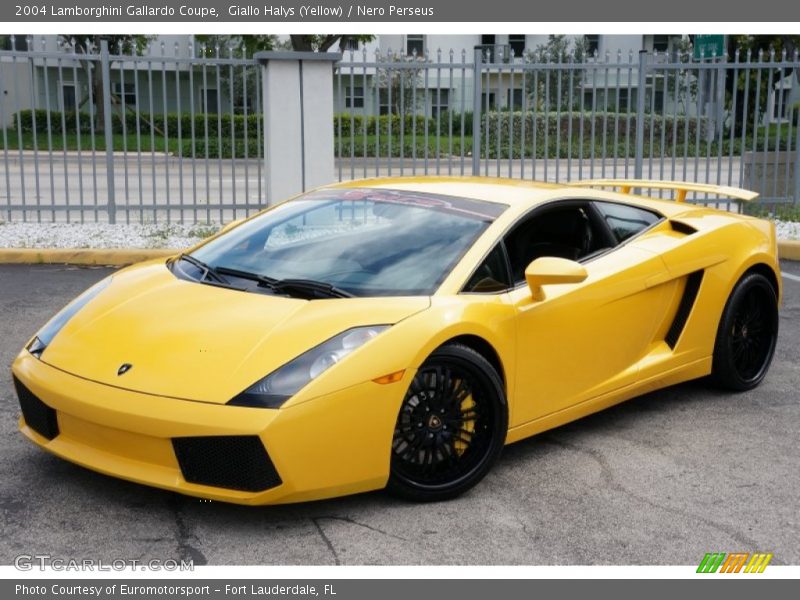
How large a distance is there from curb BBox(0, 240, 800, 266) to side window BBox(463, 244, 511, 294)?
20.5ft

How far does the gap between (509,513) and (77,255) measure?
23.5 feet

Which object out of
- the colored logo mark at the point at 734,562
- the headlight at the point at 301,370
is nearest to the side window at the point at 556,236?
the headlight at the point at 301,370

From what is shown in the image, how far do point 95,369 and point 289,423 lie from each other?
2.78 ft

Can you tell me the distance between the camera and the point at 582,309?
4.71 m

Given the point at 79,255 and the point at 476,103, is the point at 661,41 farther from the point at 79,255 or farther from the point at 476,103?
the point at 79,255

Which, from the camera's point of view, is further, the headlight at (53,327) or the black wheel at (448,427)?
the headlight at (53,327)

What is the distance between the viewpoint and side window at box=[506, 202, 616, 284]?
468 cm

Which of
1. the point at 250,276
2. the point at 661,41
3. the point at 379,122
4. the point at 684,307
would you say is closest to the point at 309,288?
the point at 250,276

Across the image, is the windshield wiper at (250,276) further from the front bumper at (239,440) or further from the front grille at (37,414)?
the front grille at (37,414)

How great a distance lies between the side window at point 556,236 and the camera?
4.68 metres

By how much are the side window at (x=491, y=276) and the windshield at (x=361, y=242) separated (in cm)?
11

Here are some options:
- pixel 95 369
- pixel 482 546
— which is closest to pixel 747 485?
pixel 482 546

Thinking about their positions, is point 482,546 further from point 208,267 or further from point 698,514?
point 208,267

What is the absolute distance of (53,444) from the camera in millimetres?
4027
